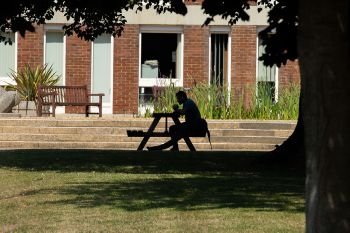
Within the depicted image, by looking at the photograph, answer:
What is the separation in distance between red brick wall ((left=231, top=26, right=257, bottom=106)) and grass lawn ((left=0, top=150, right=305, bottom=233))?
1293 cm

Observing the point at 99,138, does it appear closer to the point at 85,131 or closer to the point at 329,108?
the point at 85,131

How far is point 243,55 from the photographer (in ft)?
104

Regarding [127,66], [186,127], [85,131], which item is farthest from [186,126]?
[127,66]

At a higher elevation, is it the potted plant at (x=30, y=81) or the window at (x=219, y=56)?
the window at (x=219, y=56)

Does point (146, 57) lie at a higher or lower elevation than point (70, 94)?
higher

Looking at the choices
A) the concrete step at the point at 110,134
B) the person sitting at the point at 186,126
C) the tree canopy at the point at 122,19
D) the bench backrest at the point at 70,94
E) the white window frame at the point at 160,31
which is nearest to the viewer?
the tree canopy at the point at 122,19

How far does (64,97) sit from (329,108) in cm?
2282

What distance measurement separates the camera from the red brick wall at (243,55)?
3159cm

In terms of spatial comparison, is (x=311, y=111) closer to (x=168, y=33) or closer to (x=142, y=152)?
(x=142, y=152)

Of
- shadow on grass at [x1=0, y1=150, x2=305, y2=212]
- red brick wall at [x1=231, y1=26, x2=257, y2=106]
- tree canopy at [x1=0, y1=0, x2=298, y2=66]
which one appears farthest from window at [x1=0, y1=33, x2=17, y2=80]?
tree canopy at [x1=0, y1=0, x2=298, y2=66]

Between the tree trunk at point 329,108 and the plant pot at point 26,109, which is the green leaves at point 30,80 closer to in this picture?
the plant pot at point 26,109

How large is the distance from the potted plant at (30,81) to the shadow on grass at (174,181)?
9.17 metres

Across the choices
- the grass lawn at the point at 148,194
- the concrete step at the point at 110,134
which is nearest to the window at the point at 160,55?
the concrete step at the point at 110,134

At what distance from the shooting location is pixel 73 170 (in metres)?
15.8
